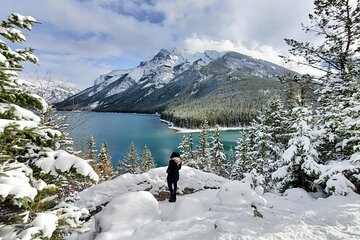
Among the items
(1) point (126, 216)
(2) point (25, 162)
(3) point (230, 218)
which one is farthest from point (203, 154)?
(2) point (25, 162)

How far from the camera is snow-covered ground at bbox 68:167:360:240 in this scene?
6.26m

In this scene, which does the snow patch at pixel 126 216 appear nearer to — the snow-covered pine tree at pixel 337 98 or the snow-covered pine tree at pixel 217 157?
the snow-covered pine tree at pixel 337 98

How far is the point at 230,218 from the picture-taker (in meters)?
7.27

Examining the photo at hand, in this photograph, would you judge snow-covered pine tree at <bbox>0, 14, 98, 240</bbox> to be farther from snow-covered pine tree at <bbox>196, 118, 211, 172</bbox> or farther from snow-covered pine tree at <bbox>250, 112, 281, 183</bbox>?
snow-covered pine tree at <bbox>196, 118, 211, 172</bbox>

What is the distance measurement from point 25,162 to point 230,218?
5.08 m

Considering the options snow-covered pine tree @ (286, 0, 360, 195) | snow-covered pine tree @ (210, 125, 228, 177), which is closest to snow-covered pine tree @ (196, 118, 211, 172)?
snow-covered pine tree @ (210, 125, 228, 177)

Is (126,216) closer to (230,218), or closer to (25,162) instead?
(230,218)

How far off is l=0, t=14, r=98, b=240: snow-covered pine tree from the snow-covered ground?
289 centimetres

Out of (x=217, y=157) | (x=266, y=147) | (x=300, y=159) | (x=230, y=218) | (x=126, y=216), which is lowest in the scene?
(x=217, y=157)

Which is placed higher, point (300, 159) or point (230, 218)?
point (300, 159)

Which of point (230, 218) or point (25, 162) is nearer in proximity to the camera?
point (25, 162)

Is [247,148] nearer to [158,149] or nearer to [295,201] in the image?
[295,201]

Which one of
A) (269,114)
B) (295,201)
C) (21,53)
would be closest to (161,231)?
(21,53)

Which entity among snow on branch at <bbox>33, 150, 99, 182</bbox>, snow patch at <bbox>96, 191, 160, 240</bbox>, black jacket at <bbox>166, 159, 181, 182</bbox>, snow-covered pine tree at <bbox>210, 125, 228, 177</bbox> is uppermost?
snow on branch at <bbox>33, 150, 99, 182</bbox>
